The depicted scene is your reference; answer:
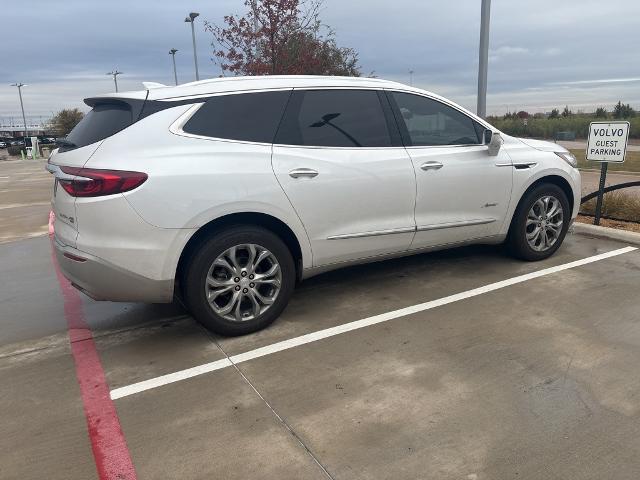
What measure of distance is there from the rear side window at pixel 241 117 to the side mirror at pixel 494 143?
6.43ft

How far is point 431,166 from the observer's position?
4.48m

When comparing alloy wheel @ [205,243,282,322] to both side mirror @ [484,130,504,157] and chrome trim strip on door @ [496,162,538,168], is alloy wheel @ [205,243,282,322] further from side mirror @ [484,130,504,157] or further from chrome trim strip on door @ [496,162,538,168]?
chrome trim strip on door @ [496,162,538,168]

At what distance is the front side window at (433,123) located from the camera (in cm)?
451

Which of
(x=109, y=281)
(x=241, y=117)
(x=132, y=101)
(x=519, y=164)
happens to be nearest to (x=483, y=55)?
(x=519, y=164)

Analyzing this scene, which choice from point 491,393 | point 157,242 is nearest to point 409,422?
point 491,393

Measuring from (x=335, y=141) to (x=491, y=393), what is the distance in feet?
7.00

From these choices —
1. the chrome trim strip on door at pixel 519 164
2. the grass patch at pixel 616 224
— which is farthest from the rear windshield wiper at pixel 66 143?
the grass patch at pixel 616 224

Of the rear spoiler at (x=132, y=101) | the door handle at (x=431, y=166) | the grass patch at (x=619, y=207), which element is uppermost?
the rear spoiler at (x=132, y=101)

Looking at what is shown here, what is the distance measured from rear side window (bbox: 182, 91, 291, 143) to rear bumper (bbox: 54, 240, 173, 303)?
3.39ft

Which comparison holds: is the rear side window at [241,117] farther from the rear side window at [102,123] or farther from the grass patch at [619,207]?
Answer: the grass patch at [619,207]

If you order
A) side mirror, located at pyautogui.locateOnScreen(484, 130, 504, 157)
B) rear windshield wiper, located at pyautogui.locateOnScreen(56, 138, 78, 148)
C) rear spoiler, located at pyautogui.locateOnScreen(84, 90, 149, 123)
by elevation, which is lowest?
side mirror, located at pyautogui.locateOnScreen(484, 130, 504, 157)

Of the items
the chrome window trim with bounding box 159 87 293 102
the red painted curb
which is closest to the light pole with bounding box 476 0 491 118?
the chrome window trim with bounding box 159 87 293 102

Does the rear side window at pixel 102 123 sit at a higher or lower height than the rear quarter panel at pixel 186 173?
higher

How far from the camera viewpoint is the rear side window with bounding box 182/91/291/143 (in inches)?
144
